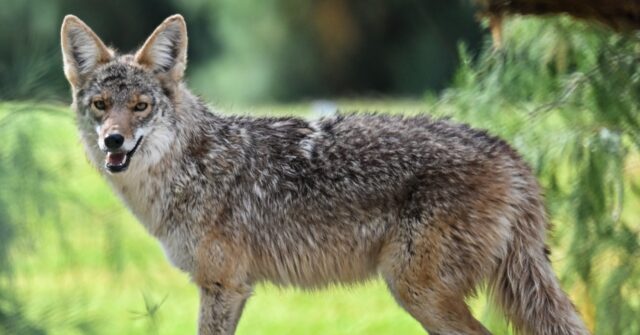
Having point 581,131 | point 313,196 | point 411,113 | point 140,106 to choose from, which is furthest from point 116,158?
point 411,113

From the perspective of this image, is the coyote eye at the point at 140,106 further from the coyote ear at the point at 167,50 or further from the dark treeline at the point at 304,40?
the dark treeline at the point at 304,40

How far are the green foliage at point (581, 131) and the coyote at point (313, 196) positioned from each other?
1.36 meters

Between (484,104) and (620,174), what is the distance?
1024 mm

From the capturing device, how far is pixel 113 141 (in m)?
6.57

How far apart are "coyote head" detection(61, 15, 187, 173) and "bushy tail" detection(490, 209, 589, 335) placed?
1.96 metres

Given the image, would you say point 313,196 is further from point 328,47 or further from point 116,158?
point 328,47

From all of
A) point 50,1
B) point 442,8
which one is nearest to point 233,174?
point 50,1

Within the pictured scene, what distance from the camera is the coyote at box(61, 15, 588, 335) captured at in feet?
22.0

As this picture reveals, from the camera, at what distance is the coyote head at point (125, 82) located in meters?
6.73

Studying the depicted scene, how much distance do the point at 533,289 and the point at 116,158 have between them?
2.25 m

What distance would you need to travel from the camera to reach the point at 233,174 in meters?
7.16

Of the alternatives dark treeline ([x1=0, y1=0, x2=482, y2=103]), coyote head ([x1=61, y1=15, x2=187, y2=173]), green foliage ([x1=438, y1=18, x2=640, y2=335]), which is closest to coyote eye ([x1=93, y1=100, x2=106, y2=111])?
coyote head ([x1=61, y1=15, x2=187, y2=173])

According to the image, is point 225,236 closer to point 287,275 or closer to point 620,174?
point 287,275

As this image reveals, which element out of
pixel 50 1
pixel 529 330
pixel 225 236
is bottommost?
pixel 529 330
